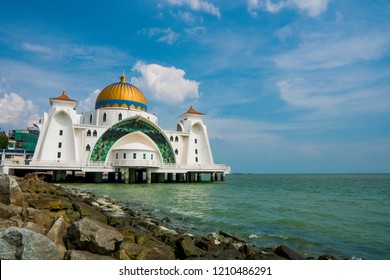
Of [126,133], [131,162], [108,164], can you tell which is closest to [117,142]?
[126,133]

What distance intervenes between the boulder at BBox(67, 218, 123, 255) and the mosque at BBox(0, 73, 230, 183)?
28.9m

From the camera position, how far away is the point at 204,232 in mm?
11555

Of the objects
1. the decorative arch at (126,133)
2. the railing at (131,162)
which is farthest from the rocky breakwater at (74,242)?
the decorative arch at (126,133)

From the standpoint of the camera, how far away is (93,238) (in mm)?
5711

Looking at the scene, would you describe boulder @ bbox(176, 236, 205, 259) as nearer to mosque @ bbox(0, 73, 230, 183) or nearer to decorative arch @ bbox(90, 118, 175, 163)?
mosque @ bbox(0, 73, 230, 183)

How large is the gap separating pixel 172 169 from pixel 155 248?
32.1 metres

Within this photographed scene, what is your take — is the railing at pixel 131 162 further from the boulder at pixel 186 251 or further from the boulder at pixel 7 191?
the boulder at pixel 186 251

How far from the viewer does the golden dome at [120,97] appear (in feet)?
140

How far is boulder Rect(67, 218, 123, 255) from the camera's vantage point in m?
5.69

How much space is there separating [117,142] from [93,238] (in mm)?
34416

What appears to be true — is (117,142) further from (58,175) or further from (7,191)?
Result: (7,191)

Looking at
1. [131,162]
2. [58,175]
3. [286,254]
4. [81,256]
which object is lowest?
[286,254]

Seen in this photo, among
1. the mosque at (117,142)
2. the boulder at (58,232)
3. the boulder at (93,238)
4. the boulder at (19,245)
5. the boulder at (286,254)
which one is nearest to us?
the boulder at (19,245)
